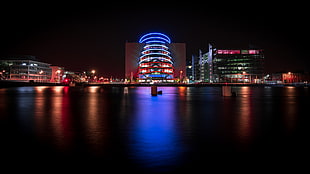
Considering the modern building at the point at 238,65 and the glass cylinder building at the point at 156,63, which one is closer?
the glass cylinder building at the point at 156,63

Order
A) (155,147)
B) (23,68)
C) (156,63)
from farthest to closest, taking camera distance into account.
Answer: (156,63), (23,68), (155,147)

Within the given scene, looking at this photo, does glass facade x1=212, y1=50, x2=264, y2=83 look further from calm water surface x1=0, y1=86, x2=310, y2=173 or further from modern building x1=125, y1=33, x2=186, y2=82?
calm water surface x1=0, y1=86, x2=310, y2=173

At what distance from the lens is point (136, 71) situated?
7185 inches

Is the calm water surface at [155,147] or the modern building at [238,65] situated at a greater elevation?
the modern building at [238,65]

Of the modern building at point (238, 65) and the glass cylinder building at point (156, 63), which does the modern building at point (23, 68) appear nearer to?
the glass cylinder building at point (156, 63)

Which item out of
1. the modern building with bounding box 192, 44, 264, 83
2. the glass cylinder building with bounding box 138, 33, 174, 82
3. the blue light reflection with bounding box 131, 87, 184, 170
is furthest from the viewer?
the modern building with bounding box 192, 44, 264, 83

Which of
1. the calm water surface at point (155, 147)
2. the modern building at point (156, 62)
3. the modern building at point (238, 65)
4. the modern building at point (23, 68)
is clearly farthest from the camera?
the modern building at point (238, 65)

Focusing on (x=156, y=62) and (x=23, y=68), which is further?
(x=156, y=62)

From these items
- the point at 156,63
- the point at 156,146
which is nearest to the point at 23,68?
the point at 156,63

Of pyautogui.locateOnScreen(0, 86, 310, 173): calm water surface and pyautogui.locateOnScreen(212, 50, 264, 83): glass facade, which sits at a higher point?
pyautogui.locateOnScreen(212, 50, 264, 83): glass facade

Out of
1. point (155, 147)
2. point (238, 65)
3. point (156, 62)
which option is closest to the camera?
point (155, 147)

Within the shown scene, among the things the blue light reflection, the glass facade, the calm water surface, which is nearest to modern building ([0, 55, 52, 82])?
the glass facade

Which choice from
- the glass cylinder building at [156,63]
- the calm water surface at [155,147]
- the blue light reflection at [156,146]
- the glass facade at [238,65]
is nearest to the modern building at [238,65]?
the glass facade at [238,65]

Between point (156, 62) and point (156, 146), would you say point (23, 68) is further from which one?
point (156, 146)
